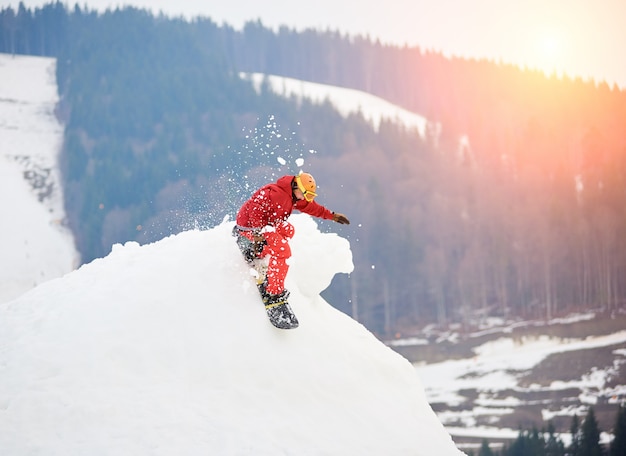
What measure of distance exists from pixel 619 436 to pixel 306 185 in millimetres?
70727

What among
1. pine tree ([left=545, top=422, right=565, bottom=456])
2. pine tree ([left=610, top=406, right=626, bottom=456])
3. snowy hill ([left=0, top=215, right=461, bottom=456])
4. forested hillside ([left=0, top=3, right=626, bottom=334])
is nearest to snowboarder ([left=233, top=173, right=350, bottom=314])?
snowy hill ([left=0, top=215, right=461, bottom=456])

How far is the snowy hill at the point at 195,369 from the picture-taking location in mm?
7309

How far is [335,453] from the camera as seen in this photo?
7785 mm

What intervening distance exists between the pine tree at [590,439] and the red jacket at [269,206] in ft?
218

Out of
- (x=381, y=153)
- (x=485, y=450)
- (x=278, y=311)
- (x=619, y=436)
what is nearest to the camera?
(x=278, y=311)

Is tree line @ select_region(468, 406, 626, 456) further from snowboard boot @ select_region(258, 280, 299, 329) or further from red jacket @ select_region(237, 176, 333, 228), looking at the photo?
red jacket @ select_region(237, 176, 333, 228)

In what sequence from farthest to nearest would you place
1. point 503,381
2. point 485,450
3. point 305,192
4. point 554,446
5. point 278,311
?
point 503,381
point 554,446
point 485,450
point 305,192
point 278,311

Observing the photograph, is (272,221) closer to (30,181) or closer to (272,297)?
(272,297)

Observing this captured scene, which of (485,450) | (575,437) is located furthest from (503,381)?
(485,450)

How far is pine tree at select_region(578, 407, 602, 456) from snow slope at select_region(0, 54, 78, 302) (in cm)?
7238

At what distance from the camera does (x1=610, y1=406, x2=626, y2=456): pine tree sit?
2623 inches

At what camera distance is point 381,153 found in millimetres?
131000

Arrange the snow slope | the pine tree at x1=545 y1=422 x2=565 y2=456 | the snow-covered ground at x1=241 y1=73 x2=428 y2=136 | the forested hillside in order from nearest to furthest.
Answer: the pine tree at x1=545 y1=422 x2=565 y2=456 → the snow slope → the forested hillside → the snow-covered ground at x1=241 y1=73 x2=428 y2=136

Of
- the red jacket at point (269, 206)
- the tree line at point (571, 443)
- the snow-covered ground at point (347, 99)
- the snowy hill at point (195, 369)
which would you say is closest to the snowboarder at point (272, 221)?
the red jacket at point (269, 206)
